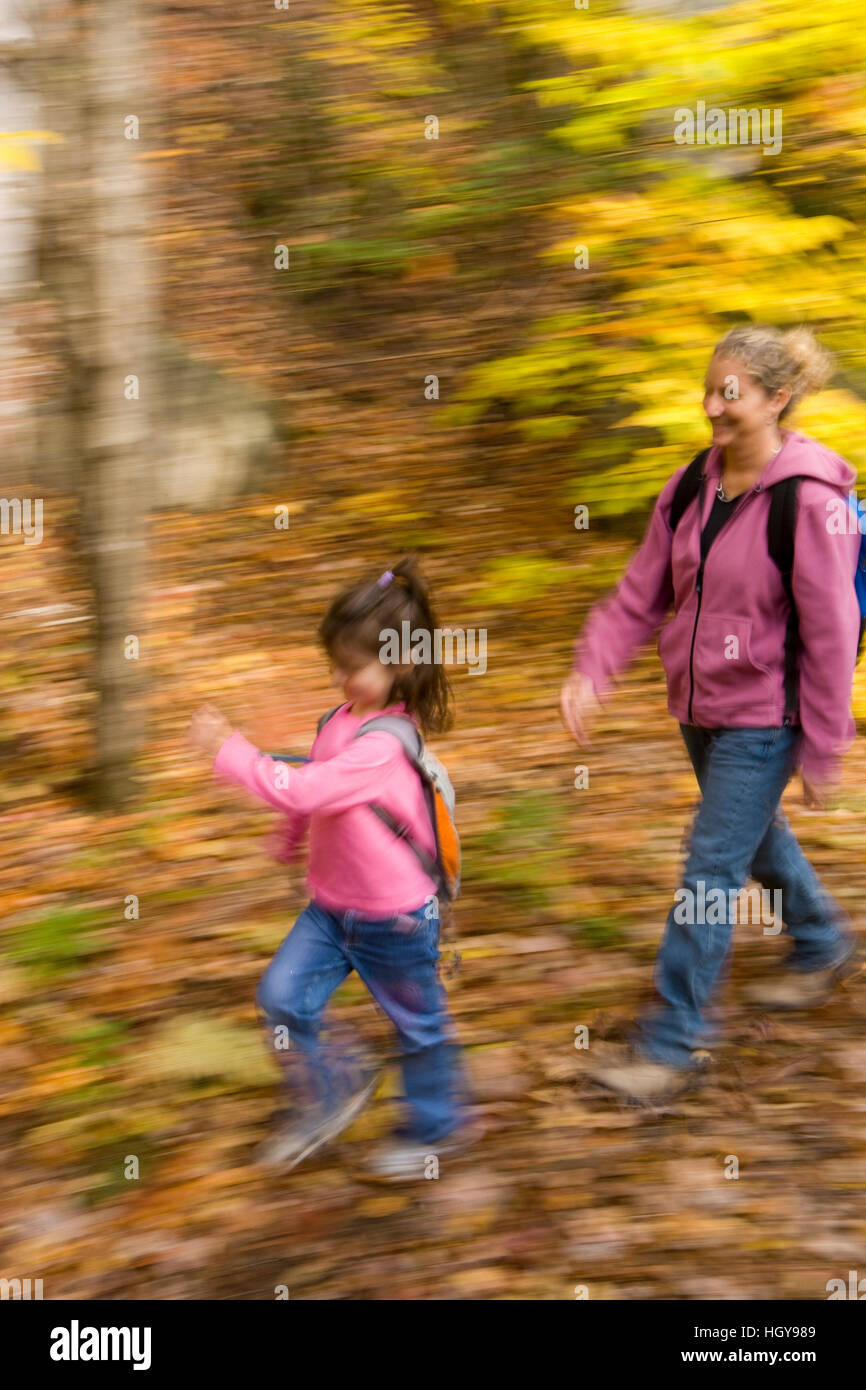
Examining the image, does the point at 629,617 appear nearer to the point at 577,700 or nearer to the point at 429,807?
the point at 577,700

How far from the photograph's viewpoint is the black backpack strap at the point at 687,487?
3.27 meters

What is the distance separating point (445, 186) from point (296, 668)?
12.2ft

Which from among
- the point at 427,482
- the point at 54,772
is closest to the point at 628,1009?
the point at 54,772

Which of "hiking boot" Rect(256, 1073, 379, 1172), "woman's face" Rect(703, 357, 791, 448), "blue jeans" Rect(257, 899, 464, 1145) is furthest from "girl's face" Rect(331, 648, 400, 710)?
"hiking boot" Rect(256, 1073, 379, 1172)

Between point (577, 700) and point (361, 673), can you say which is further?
point (577, 700)

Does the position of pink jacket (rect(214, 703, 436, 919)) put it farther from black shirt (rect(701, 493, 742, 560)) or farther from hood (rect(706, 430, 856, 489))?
hood (rect(706, 430, 856, 489))

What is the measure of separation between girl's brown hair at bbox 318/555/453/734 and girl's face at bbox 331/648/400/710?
1 cm

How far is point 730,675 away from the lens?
3166 millimetres

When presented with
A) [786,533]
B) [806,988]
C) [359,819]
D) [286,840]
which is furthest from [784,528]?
[806,988]

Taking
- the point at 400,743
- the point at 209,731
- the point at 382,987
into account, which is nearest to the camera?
the point at 209,731

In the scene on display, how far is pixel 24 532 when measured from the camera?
23.9ft

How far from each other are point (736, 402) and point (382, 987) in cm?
172

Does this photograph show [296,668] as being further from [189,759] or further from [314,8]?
[314,8]

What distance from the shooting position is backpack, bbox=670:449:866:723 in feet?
9.82
